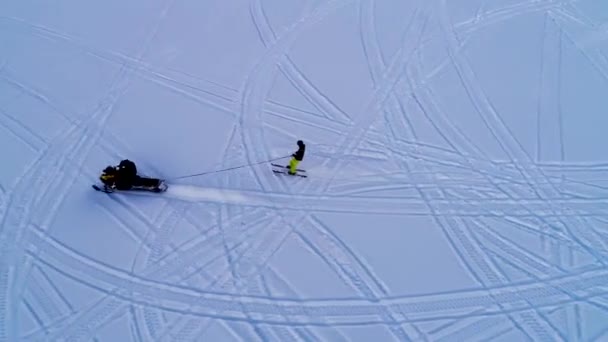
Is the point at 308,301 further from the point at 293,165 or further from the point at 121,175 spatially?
the point at 121,175

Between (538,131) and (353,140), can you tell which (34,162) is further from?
(538,131)

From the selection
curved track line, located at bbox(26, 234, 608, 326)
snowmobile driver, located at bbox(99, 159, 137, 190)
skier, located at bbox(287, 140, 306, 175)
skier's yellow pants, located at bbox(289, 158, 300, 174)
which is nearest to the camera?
curved track line, located at bbox(26, 234, 608, 326)

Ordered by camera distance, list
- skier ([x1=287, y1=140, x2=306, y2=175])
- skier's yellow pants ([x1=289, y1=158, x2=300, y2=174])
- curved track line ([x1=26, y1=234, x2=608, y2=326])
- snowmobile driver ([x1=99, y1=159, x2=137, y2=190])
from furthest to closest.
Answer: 1. skier's yellow pants ([x1=289, y1=158, x2=300, y2=174])
2. skier ([x1=287, y1=140, x2=306, y2=175])
3. snowmobile driver ([x1=99, y1=159, x2=137, y2=190])
4. curved track line ([x1=26, y1=234, x2=608, y2=326])

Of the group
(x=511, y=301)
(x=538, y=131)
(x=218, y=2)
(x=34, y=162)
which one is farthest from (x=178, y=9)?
(x=511, y=301)

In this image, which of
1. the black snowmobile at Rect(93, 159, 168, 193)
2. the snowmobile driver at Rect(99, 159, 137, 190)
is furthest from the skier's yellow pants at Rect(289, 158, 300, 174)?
the snowmobile driver at Rect(99, 159, 137, 190)

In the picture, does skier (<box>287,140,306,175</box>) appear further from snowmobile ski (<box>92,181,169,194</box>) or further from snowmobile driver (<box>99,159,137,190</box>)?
snowmobile driver (<box>99,159,137,190</box>)
